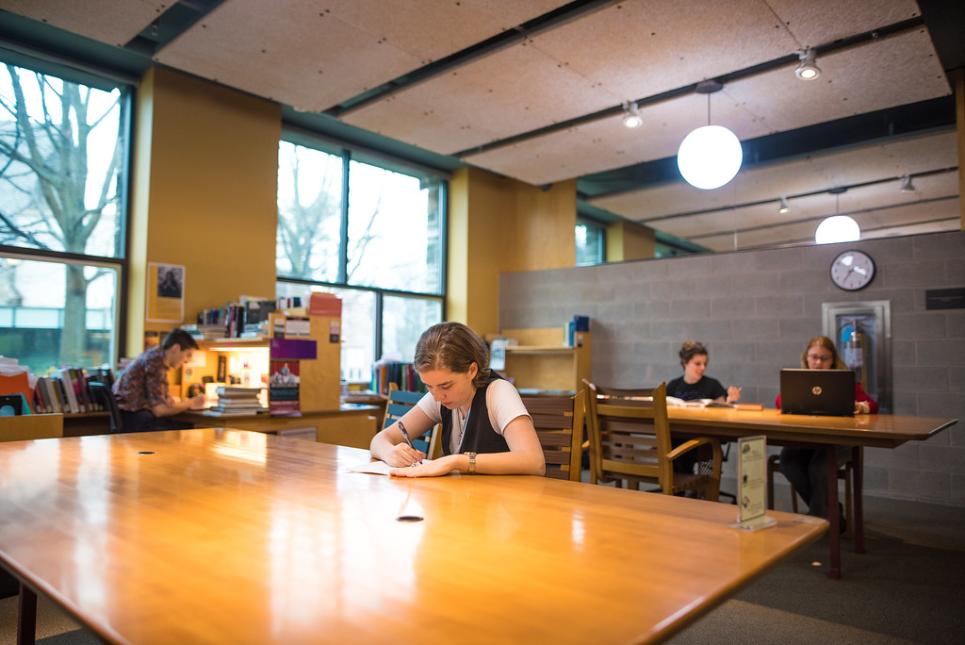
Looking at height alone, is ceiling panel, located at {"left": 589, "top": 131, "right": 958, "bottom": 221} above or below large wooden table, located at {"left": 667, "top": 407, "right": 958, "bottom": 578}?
above

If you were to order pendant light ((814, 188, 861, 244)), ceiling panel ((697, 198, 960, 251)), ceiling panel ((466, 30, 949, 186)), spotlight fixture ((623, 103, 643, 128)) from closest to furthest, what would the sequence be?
1. ceiling panel ((466, 30, 949, 186))
2. spotlight fixture ((623, 103, 643, 128))
3. pendant light ((814, 188, 861, 244))
4. ceiling panel ((697, 198, 960, 251))

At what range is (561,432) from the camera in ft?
7.45

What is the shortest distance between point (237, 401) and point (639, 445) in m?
2.68

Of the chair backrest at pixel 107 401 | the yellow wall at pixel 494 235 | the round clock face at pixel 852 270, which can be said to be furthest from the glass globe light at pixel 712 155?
the chair backrest at pixel 107 401

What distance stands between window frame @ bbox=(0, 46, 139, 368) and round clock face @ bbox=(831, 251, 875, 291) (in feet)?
18.9

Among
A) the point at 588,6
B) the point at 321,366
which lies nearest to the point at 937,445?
the point at 588,6

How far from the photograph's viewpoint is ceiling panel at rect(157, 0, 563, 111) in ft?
12.4

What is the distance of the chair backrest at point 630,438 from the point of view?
125 inches

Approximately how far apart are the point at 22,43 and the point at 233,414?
3.04m

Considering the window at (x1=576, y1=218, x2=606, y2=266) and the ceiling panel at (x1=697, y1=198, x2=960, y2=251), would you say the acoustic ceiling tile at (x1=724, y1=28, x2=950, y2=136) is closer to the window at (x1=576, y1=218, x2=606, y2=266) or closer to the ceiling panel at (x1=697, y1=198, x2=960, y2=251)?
the ceiling panel at (x1=697, y1=198, x2=960, y2=251)

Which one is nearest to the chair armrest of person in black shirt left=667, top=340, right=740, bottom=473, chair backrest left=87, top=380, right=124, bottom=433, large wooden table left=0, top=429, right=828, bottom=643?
person in black shirt left=667, top=340, right=740, bottom=473

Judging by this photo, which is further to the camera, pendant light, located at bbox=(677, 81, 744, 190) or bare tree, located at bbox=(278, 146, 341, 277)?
bare tree, located at bbox=(278, 146, 341, 277)

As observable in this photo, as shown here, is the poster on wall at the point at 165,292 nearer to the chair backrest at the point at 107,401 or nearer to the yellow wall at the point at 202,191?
the yellow wall at the point at 202,191

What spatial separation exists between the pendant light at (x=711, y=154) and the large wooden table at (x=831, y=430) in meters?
1.77
